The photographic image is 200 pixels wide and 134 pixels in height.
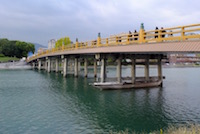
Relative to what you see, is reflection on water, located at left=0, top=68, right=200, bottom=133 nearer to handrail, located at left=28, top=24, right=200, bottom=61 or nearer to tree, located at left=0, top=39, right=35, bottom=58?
handrail, located at left=28, top=24, right=200, bottom=61

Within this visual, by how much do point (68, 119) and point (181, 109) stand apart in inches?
367

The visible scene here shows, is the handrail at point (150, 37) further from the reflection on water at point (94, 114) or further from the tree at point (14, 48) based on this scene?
the tree at point (14, 48)

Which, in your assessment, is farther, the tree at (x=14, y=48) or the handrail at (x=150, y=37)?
the tree at (x=14, y=48)

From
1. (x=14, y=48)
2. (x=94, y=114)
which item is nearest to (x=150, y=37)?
(x=94, y=114)

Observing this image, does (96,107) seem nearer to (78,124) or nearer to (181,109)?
(78,124)

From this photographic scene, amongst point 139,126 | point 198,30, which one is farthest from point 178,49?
point 139,126

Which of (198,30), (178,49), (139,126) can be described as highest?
(198,30)

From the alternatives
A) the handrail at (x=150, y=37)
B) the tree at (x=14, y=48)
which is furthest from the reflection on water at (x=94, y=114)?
the tree at (x=14, y=48)

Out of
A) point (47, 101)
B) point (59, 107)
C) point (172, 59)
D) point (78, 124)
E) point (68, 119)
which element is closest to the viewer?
point (78, 124)

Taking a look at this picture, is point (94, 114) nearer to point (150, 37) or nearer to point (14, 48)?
point (150, 37)

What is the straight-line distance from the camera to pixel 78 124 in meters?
13.8

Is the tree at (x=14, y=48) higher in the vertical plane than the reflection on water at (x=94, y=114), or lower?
higher

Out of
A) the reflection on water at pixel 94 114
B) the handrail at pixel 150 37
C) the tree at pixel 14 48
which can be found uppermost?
the tree at pixel 14 48

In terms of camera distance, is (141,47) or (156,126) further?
(141,47)
